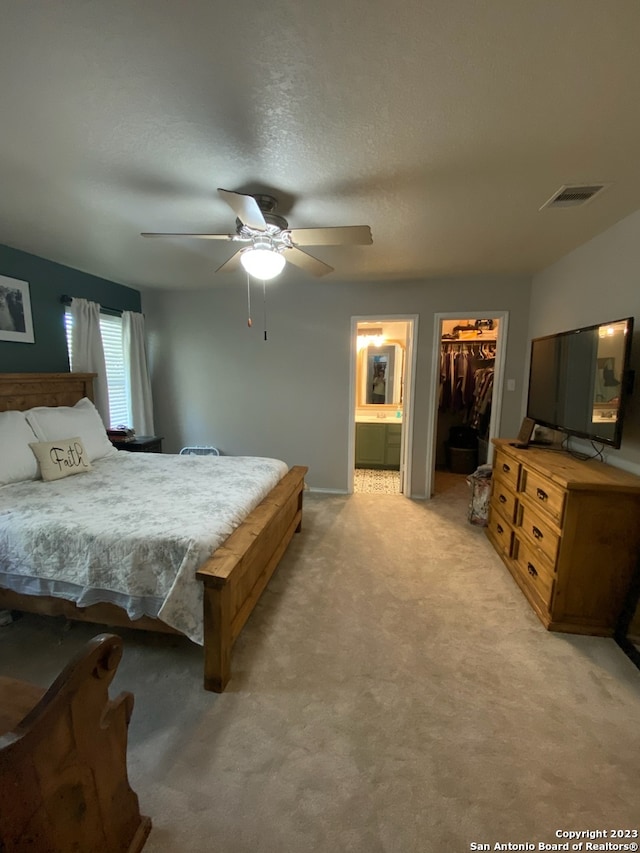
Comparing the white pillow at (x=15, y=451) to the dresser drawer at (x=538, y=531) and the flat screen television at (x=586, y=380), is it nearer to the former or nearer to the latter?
the dresser drawer at (x=538, y=531)

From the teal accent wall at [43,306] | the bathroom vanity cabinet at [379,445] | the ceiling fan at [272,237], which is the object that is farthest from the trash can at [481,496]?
the teal accent wall at [43,306]

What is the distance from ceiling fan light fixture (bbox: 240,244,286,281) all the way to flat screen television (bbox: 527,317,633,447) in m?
1.91

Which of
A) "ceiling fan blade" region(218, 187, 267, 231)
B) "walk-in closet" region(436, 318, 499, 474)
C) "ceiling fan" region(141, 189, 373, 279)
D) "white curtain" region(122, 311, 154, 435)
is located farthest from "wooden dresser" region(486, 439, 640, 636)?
"white curtain" region(122, 311, 154, 435)

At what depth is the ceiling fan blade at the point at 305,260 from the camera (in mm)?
2205

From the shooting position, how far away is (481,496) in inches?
131

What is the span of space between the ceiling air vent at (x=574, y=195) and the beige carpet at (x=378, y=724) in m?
2.40

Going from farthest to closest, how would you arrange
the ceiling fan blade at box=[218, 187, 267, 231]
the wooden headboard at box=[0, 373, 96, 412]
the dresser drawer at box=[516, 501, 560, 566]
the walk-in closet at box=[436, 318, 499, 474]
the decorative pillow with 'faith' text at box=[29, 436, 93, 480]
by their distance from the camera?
the walk-in closet at box=[436, 318, 499, 474] < the wooden headboard at box=[0, 373, 96, 412] < the decorative pillow with 'faith' text at box=[29, 436, 93, 480] < the dresser drawer at box=[516, 501, 560, 566] < the ceiling fan blade at box=[218, 187, 267, 231]

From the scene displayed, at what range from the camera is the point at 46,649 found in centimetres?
187

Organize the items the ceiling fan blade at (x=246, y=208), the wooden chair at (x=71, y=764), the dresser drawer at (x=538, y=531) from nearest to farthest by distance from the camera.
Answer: the wooden chair at (x=71, y=764) < the ceiling fan blade at (x=246, y=208) < the dresser drawer at (x=538, y=531)

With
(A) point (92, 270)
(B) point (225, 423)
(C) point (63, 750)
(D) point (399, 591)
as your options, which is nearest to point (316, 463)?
(B) point (225, 423)

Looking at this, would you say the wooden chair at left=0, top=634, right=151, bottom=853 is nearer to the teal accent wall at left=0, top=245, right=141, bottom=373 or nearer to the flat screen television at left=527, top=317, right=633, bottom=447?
the flat screen television at left=527, top=317, right=633, bottom=447

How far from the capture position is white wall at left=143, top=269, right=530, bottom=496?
12.4 ft

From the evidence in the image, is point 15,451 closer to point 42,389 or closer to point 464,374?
point 42,389

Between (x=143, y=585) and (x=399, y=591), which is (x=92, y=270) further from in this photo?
(x=399, y=591)
